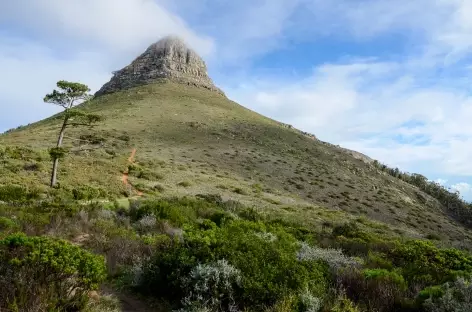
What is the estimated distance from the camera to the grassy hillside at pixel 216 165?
33.2 meters

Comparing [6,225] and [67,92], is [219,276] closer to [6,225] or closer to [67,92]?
[6,225]

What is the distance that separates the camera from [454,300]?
22.4 ft

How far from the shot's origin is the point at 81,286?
6.21 m

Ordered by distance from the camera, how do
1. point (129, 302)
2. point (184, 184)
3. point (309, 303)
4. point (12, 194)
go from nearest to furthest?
point (309, 303) → point (129, 302) → point (12, 194) → point (184, 184)

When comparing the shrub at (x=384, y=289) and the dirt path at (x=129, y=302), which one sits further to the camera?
the shrub at (x=384, y=289)

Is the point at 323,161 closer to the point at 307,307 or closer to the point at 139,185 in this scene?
the point at 139,185

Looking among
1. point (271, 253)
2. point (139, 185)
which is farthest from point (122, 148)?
point (271, 253)

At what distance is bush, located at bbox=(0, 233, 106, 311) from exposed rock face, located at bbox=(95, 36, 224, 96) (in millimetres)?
93877

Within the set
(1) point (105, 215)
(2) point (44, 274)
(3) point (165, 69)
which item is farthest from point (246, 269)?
(3) point (165, 69)

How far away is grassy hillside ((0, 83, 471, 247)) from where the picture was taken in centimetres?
3316

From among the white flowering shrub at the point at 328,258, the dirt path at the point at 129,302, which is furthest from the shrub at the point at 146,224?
the dirt path at the point at 129,302

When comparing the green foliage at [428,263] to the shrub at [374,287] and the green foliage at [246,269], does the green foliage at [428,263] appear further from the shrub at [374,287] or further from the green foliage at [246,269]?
the green foliage at [246,269]

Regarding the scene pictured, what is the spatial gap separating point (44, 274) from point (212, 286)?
2728 millimetres

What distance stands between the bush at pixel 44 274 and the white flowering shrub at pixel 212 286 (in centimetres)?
159
